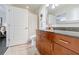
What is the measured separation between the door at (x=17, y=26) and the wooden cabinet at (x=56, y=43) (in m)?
0.24

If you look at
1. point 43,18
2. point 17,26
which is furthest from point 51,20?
point 17,26

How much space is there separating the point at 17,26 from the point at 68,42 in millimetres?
897

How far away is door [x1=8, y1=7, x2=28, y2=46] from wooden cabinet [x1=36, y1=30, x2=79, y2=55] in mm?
244

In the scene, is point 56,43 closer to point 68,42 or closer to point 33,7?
point 68,42

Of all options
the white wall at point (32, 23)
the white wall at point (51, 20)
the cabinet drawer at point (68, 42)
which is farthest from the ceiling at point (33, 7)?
the cabinet drawer at point (68, 42)

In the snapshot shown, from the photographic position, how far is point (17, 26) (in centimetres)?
184

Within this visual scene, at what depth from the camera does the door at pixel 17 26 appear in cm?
182

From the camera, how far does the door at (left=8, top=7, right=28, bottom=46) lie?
5.97 feet

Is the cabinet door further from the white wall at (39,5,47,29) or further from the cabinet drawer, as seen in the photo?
the white wall at (39,5,47,29)

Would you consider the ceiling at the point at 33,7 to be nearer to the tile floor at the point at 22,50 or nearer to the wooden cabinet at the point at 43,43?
the wooden cabinet at the point at 43,43

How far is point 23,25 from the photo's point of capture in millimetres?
1846
